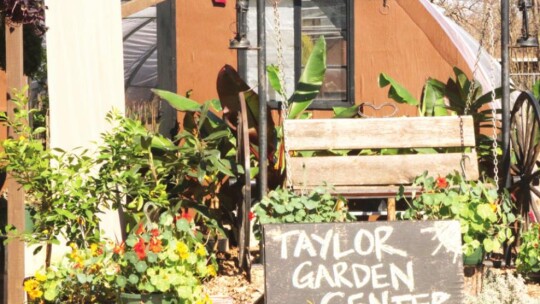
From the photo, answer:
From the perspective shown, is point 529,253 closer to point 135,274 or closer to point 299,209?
point 299,209

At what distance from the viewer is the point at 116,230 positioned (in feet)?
21.6

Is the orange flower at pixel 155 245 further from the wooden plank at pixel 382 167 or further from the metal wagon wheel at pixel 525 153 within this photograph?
the metal wagon wheel at pixel 525 153

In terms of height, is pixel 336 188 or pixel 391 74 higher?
pixel 391 74

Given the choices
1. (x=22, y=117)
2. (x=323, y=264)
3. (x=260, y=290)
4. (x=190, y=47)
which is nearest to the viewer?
(x=323, y=264)

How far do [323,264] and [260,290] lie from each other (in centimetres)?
161

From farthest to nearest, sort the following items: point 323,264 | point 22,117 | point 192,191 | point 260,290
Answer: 1. point 192,191
2. point 260,290
3. point 22,117
4. point 323,264

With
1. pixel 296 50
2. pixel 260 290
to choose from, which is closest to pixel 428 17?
pixel 296 50

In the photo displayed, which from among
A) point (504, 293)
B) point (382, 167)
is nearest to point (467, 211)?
point (504, 293)

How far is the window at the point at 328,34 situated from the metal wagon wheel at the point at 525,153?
2.12 meters

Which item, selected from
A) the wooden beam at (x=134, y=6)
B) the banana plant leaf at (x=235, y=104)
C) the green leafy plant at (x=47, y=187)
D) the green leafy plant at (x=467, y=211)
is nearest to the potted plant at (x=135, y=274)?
the green leafy plant at (x=47, y=187)

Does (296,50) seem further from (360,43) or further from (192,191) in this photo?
(192,191)

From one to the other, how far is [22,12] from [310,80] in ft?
9.08

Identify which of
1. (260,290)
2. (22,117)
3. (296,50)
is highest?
(296,50)

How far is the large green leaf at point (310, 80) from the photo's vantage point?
782 cm
